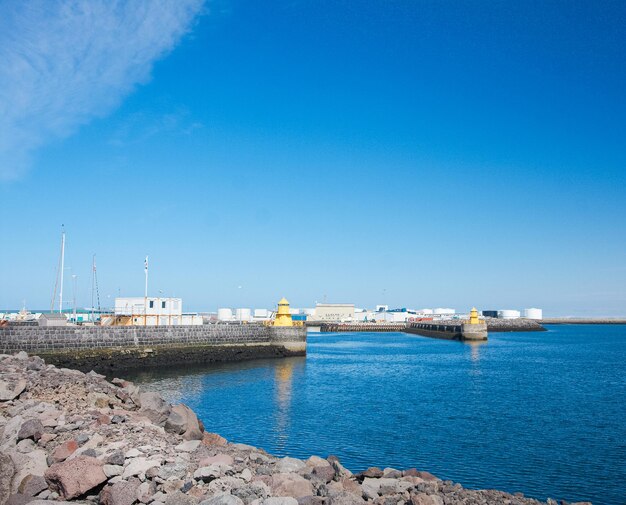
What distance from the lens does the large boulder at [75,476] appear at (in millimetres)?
9328

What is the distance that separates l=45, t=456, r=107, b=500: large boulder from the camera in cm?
933

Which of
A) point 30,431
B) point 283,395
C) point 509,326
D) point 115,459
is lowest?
point 283,395

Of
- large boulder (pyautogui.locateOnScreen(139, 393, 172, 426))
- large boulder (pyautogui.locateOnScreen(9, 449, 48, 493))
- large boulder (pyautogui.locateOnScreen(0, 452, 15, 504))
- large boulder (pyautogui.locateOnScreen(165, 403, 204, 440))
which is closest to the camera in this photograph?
large boulder (pyautogui.locateOnScreen(0, 452, 15, 504))

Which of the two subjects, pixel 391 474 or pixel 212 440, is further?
pixel 212 440

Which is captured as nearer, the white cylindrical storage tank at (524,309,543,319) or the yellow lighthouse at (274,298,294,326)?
the yellow lighthouse at (274,298,294,326)

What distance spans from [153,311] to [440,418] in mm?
38581

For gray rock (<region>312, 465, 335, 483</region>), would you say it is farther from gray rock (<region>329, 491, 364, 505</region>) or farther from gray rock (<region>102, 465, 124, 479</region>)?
gray rock (<region>102, 465, 124, 479</region>)

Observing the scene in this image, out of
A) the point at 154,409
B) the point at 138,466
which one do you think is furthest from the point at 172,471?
the point at 154,409

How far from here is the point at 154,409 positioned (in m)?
15.4

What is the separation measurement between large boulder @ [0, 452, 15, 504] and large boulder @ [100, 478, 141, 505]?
1786mm

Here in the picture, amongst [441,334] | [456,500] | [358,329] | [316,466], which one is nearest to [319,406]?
[316,466]

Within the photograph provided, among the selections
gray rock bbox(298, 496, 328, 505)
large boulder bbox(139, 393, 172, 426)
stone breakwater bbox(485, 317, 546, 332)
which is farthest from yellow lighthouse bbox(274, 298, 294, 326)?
stone breakwater bbox(485, 317, 546, 332)

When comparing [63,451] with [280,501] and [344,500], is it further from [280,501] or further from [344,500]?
[344,500]

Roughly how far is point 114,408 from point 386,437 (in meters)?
9.46
